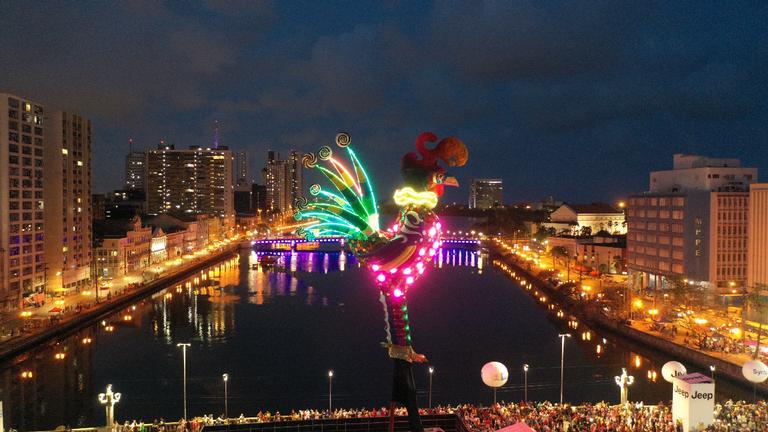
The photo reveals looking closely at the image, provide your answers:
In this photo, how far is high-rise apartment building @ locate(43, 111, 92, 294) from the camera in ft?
112

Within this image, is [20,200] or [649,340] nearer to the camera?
[649,340]

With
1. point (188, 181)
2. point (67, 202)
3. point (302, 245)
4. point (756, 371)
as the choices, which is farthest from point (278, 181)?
point (756, 371)

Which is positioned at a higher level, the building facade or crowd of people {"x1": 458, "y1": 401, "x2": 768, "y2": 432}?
the building facade

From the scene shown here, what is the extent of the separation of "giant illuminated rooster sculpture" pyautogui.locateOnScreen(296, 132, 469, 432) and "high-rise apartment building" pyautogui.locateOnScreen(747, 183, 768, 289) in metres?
26.9

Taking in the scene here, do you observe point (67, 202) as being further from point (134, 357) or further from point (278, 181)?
point (278, 181)

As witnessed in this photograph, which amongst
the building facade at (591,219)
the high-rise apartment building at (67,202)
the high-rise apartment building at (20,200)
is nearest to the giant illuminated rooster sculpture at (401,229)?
the high-rise apartment building at (20,200)

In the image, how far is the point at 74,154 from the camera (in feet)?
124

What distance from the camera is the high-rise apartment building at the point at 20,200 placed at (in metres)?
29.1

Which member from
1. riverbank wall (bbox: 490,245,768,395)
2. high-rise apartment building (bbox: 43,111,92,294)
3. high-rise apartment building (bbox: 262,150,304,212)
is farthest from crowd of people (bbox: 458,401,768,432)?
high-rise apartment building (bbox: 262,150,304,212)

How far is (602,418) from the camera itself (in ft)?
44.3

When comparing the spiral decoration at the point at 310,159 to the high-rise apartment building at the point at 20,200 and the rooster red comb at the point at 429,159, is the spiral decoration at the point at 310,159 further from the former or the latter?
the high-rise apartment building at the point at 20,200

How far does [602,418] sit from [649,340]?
12548mm

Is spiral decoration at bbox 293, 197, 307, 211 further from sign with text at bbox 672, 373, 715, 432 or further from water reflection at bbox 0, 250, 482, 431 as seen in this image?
water reflection at bbox 0, 250, 482, 431

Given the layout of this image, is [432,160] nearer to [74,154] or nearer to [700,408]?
[700,408]
